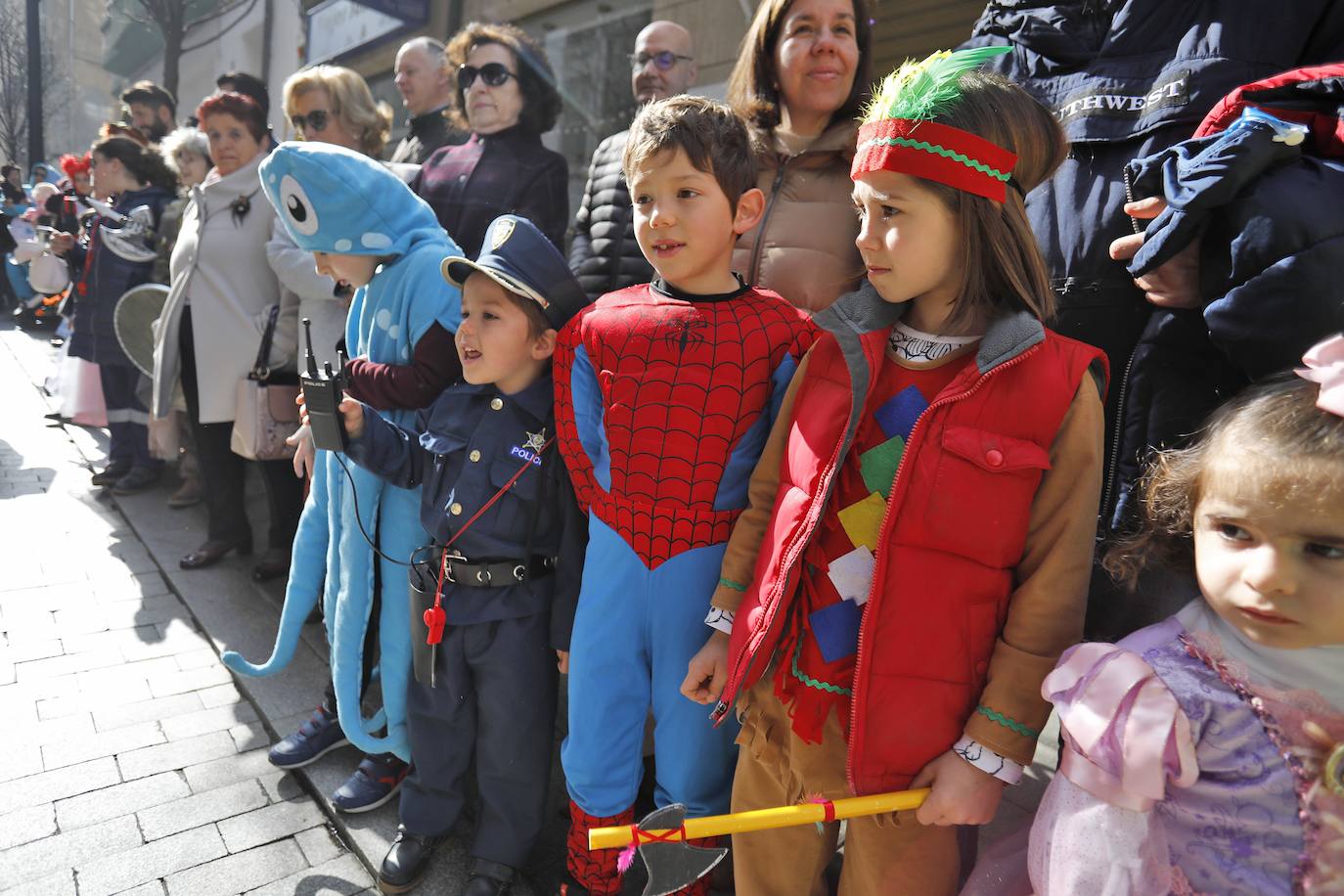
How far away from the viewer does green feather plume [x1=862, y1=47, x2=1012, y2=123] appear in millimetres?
1450

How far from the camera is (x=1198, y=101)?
1.67m

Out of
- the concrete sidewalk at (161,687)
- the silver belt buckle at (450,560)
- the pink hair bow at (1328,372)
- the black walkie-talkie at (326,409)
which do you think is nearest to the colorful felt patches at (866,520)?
the pink hair bow at (1328,372)

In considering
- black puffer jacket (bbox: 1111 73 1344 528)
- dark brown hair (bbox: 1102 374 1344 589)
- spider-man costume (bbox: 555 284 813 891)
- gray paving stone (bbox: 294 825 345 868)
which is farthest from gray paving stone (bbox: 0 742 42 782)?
black puffer jacket (bbox: 1111 73 1344 528)

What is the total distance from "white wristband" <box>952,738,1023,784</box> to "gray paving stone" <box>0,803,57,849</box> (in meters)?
2.65

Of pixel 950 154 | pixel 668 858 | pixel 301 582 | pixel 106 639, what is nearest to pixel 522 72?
pixel 301 582

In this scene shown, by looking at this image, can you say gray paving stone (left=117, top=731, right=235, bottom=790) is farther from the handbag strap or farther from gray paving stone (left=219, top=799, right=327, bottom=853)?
the handbag strap

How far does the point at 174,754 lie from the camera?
2.85 m

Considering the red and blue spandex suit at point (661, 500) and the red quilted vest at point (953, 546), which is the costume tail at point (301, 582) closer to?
the red and blue spandex suit at point (661, 500)

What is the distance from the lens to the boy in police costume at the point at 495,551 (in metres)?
2.19

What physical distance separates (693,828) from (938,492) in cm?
73

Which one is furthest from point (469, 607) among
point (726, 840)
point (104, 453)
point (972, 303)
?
point (104, 453)

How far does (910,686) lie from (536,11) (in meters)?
7.86

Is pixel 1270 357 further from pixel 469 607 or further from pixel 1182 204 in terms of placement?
pixel 469 607

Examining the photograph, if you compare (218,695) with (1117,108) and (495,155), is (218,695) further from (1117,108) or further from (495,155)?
(1117,108)
